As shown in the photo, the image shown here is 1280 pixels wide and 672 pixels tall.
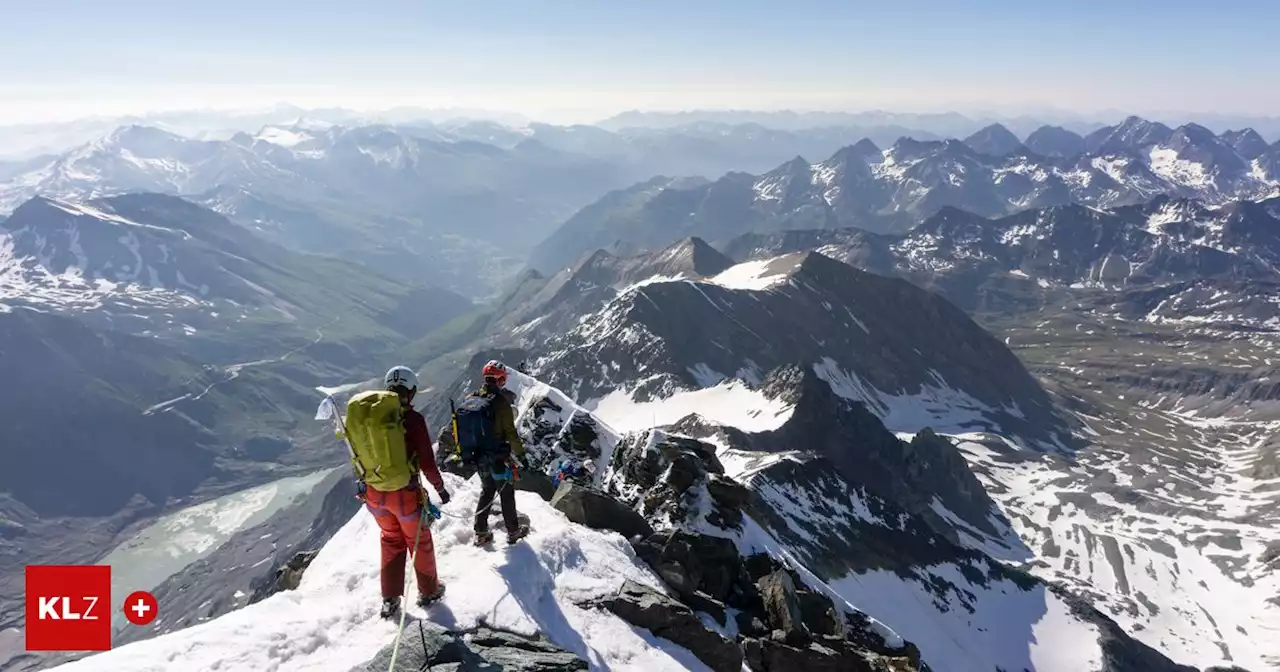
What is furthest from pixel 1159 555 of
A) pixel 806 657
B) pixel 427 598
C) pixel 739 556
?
pixel 427 598

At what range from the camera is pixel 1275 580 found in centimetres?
14725

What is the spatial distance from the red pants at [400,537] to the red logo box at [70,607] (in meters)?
6.87

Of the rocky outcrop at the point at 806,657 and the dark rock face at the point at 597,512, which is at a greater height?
the dark rock face at the point at 597,512

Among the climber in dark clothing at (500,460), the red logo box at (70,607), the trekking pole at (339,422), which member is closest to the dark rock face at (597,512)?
the climber in dark clothing at (500,460)

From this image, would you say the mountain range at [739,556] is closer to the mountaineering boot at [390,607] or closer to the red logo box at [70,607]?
the mountaineering boot at [390,607]

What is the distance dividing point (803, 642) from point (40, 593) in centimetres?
2154

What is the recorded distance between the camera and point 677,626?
60.3 feet

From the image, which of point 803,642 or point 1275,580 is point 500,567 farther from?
point 1275,580

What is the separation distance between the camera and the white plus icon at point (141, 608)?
55.3 feet

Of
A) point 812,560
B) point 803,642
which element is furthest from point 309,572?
point 812,560

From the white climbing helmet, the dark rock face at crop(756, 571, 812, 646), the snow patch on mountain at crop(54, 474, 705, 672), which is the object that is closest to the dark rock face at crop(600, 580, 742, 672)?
the snow patch on mountain at crop(54, 474, 705, 672)

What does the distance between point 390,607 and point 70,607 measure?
33.7ft

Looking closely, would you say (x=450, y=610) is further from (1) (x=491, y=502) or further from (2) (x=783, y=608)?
(2) (x=783, y=608)

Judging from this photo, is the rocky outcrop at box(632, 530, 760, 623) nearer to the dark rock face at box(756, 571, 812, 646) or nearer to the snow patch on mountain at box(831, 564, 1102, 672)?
the dark rock face at box(756, 571, 812, 646)
